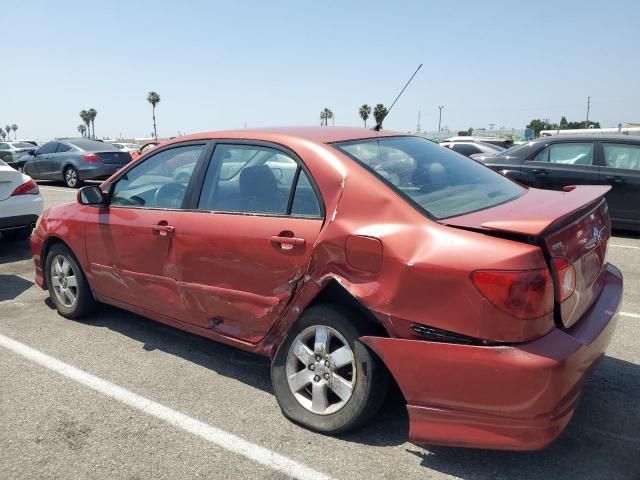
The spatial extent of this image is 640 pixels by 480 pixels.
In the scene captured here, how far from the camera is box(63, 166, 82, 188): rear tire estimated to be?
15.4 m

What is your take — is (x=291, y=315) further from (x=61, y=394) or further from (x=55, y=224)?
(x=55, y=224)

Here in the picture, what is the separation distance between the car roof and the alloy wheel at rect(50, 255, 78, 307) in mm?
1689

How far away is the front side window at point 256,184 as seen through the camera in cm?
306

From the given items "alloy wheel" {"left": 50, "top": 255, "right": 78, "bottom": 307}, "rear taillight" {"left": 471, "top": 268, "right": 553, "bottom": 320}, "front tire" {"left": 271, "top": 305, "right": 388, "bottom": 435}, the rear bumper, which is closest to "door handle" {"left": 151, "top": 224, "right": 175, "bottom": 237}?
"front tire" {"left": 271, "top": 305, "right": 388, "bottom": 435}

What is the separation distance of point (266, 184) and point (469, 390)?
1.62 metres

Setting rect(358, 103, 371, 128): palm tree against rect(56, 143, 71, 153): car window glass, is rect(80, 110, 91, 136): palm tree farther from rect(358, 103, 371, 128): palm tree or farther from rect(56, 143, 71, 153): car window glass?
rect(56, 143, 71, 153): car window glass

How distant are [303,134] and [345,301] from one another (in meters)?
1.06

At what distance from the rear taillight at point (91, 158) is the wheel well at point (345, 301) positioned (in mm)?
14043

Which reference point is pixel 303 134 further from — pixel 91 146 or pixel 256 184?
pixel 91 146

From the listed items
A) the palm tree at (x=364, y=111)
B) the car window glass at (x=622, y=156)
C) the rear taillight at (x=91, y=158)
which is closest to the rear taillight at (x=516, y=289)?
the car window glass at (x=622, y=156)

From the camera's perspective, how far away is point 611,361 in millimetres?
3748

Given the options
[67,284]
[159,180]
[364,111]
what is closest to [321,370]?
[159,180]

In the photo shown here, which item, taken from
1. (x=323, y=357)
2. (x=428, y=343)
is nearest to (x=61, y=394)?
(x=323, y=357)

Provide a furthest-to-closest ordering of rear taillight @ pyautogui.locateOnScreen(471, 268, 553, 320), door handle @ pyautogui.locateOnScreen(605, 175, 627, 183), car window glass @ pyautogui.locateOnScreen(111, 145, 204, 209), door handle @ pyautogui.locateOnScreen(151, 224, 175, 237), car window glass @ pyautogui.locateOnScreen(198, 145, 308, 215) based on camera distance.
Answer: door handle @ pyautogui.locateOnScreen(605, 175, 627, 183) → car window glass @ pyautogui.locateOnScreen(111, 145, 204, 209) → door handle @ pyautogui.locateOnScreen(151, 224, 175, 237) → car window glass @ pyautogui.locateOnScreen(198, 145, 308, 215) → rear taillight @ pyautogui.locateOnScreen(471, 268, 553, 320)
